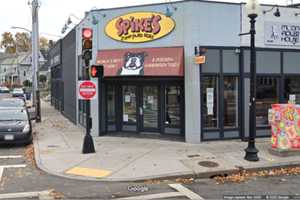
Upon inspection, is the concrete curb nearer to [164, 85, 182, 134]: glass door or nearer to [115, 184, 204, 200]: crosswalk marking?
[115, 184, 204, 200]: crosswalk marking

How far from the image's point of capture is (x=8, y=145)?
15875 millimetres

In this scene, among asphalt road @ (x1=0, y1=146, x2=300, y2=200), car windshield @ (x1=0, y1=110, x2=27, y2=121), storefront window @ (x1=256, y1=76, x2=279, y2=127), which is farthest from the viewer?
car windshield @ (x1=0, y1=110, x2=27, y2=121)

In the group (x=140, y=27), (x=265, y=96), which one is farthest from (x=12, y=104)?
(x=265, y=96)

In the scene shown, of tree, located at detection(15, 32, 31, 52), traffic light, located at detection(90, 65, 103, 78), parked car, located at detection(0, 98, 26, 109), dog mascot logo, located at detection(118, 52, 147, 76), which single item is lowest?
parked car, located at detection(0, 98, 26, 109)

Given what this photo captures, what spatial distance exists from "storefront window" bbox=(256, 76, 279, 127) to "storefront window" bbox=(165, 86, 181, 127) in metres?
2.97

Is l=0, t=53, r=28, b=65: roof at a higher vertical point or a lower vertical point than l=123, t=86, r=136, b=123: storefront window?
higher

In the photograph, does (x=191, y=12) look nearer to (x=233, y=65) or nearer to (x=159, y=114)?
(x=233, y=65)

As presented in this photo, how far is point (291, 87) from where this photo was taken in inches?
648

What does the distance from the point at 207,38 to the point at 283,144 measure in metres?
4.69

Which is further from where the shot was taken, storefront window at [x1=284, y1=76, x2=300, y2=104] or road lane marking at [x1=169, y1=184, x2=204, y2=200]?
storefront window at [x1=284, y1=76, x2=300, y2=104]

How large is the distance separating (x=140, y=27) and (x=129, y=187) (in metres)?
7.89

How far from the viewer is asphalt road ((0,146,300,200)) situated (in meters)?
8.72

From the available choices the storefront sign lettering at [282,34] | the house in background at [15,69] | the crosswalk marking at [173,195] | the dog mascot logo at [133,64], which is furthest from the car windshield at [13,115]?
the house in background at [15,69]

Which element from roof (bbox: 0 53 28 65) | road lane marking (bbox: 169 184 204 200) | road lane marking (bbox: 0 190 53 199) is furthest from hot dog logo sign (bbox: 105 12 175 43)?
roof (bbox: 0 53 28 65)
